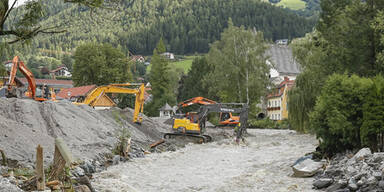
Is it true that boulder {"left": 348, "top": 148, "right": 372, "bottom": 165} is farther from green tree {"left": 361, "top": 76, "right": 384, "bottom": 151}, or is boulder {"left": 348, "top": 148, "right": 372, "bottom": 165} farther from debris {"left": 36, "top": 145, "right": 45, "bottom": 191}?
debris {"left": 36, "top": 145, "right": 45, "bottom": 191}

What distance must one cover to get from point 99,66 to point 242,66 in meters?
21.6

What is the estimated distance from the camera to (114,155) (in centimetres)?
1873

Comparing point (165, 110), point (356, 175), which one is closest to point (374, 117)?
point (356, 175)

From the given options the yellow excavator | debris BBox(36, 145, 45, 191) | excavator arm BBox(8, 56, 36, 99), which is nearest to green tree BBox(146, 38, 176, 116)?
the yellow excavator

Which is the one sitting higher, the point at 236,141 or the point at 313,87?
the point at 313,87

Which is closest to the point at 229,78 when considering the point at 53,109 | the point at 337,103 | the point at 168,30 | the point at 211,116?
the point at 211,116

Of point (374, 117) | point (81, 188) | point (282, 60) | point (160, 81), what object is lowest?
point (81, 188)

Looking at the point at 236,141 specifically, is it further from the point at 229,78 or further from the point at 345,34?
the point at 229,78

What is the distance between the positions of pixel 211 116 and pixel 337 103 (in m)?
42.3

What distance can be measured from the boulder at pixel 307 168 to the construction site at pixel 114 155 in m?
0.33

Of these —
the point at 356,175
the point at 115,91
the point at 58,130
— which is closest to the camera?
the point at 356,175

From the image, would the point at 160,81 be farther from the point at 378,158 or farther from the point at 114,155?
the point at 378,158

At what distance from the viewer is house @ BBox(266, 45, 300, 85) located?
230 ft

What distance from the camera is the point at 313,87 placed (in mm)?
29641
